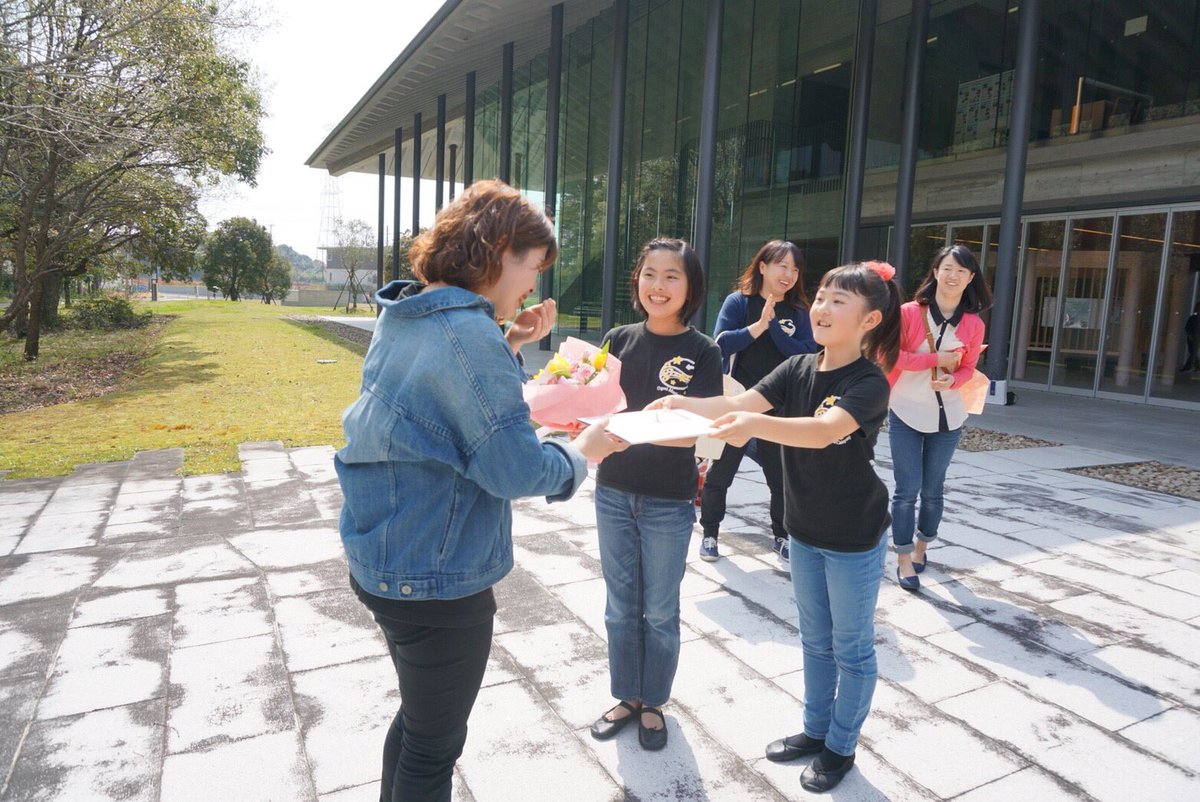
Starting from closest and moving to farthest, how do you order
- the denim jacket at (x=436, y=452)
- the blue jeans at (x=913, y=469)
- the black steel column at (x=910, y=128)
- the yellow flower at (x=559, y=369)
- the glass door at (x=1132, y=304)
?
the denim jacket at (x=436, y=452), the yellow flower at (x=559, y=369), the blue jeans at (x=913, y=469), the black steel column at (x=910, y=128), the glass door at (x=1132, y=304)

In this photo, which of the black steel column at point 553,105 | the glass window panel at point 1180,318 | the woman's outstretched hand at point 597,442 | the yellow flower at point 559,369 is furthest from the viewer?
the black steel column at point 553,105

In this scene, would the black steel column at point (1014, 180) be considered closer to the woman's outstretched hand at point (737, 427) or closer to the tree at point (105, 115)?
the woman's outstretched hand at point (737, 427)

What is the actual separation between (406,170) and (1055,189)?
→ 2661 cm

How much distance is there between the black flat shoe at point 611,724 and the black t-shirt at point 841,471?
2.92 feet

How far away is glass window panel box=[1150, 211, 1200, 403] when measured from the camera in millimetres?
12156

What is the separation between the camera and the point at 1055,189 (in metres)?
13.5

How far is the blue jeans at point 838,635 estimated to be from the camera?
7.59 feet

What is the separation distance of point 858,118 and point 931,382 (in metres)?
10.6

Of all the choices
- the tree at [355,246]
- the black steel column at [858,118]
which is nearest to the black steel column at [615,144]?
the black steel column at [858,118]

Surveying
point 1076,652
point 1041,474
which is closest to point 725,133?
point 1041,474

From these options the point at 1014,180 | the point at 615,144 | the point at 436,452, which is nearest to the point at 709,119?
the point at 615,144

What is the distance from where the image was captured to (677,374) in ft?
8.77

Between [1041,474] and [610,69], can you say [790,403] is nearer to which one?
[1041,474]

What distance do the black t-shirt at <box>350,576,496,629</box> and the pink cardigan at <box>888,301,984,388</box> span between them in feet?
9.97
